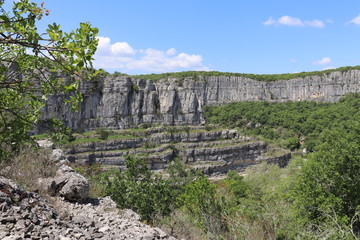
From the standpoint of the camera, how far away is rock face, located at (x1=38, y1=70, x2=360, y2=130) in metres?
61.2

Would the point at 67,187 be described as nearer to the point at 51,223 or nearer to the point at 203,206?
the point at 51,223

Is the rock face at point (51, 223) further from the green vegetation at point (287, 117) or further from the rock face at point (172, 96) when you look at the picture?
the green vegetation at point (287, 117)

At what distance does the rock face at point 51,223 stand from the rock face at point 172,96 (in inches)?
1641

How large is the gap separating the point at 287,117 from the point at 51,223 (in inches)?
2930

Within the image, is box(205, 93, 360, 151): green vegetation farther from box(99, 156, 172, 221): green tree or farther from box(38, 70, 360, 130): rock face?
box(99, 156, 172, 221): green tree

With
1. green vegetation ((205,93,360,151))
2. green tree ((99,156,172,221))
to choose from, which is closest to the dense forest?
green tree ((99,156,172,221))

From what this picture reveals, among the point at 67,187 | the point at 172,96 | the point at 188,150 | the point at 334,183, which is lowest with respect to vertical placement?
the point at 188,150

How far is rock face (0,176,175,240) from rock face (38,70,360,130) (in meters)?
41.7

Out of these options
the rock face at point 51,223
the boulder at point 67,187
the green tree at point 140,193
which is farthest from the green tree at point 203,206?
the boulder at point 67,187

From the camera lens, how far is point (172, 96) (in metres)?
69.8

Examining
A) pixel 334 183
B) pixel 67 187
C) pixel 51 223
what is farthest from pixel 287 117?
pixel 51 223

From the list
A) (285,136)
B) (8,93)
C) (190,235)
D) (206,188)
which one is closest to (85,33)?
(8,93)

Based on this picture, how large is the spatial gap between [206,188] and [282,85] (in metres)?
87.8

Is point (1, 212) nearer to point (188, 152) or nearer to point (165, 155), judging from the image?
point (165, 155)
